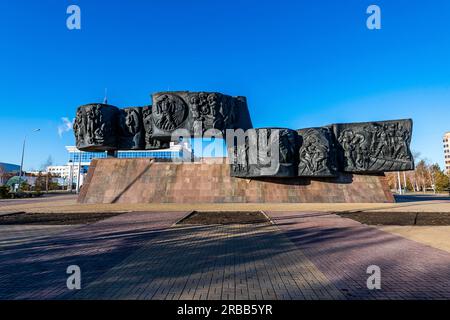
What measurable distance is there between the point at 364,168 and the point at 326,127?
4.66 metres

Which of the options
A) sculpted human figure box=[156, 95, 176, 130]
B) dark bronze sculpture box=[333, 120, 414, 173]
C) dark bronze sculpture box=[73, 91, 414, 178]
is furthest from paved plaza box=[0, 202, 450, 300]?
sculpted human figure box=[156, 95, 176, 130]

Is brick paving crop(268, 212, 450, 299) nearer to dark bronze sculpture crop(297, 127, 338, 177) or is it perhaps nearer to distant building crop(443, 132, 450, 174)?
dark bronze sculpture crop(297, 127, 338, 177)

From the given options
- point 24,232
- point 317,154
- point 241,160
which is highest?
point 317,154

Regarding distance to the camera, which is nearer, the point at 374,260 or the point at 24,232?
the point at 374,260

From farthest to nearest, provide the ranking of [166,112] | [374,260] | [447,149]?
1. [447,149]
2. [166,112]
3. [374,260]

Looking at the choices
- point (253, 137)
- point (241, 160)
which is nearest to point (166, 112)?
point (241, 160)

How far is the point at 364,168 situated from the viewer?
78.0ft

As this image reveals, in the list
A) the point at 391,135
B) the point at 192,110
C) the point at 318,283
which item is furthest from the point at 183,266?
the point at 391,135

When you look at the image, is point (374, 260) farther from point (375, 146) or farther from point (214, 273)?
point (375, 146)

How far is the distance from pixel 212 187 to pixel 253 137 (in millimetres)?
5556

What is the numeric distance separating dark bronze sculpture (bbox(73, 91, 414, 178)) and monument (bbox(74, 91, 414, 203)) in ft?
0.26

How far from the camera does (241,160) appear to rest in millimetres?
23750
